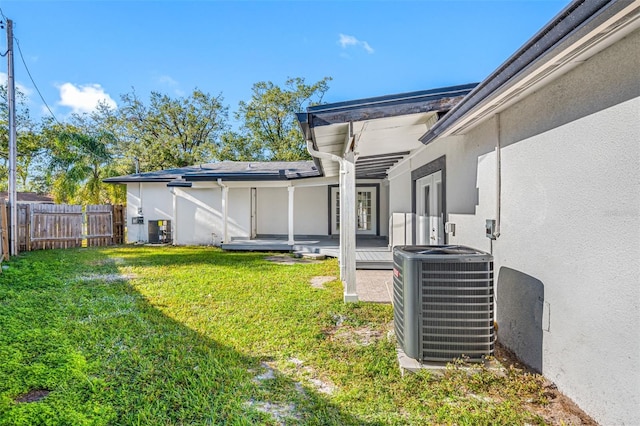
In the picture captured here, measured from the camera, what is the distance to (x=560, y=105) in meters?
2.69

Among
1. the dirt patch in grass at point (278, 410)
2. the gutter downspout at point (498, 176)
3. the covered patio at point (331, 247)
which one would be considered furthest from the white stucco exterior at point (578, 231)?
the covered patio at point (331, 247)

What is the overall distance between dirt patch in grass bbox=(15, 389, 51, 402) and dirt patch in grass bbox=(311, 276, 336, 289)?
14.9ft

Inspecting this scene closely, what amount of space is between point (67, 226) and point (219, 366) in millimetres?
13027

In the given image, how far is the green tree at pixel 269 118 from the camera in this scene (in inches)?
1036

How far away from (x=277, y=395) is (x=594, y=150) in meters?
3.02

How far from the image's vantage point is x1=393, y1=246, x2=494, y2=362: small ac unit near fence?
3010 millimetres

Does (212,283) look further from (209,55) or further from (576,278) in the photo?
(209,55)

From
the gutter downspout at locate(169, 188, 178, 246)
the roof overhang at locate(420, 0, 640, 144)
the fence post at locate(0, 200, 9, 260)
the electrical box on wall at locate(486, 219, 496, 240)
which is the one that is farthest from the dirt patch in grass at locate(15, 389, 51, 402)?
the gutter downspout at locate(169, 188, 178, 246)

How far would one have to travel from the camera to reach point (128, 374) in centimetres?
320

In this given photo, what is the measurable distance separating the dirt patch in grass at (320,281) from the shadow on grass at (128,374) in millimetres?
2983

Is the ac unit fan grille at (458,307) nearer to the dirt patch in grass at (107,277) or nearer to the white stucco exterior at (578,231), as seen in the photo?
the white stucco exterior at (578,231)

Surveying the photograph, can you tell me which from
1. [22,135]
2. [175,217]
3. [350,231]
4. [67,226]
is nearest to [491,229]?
[350,231]

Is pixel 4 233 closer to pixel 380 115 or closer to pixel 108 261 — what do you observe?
pixel 108 261

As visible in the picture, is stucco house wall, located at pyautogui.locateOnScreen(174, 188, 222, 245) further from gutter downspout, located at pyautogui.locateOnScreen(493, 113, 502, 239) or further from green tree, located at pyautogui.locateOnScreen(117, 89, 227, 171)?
green tree, located at pyautogui.locateOnScreen(117, 89, 227, 171)
